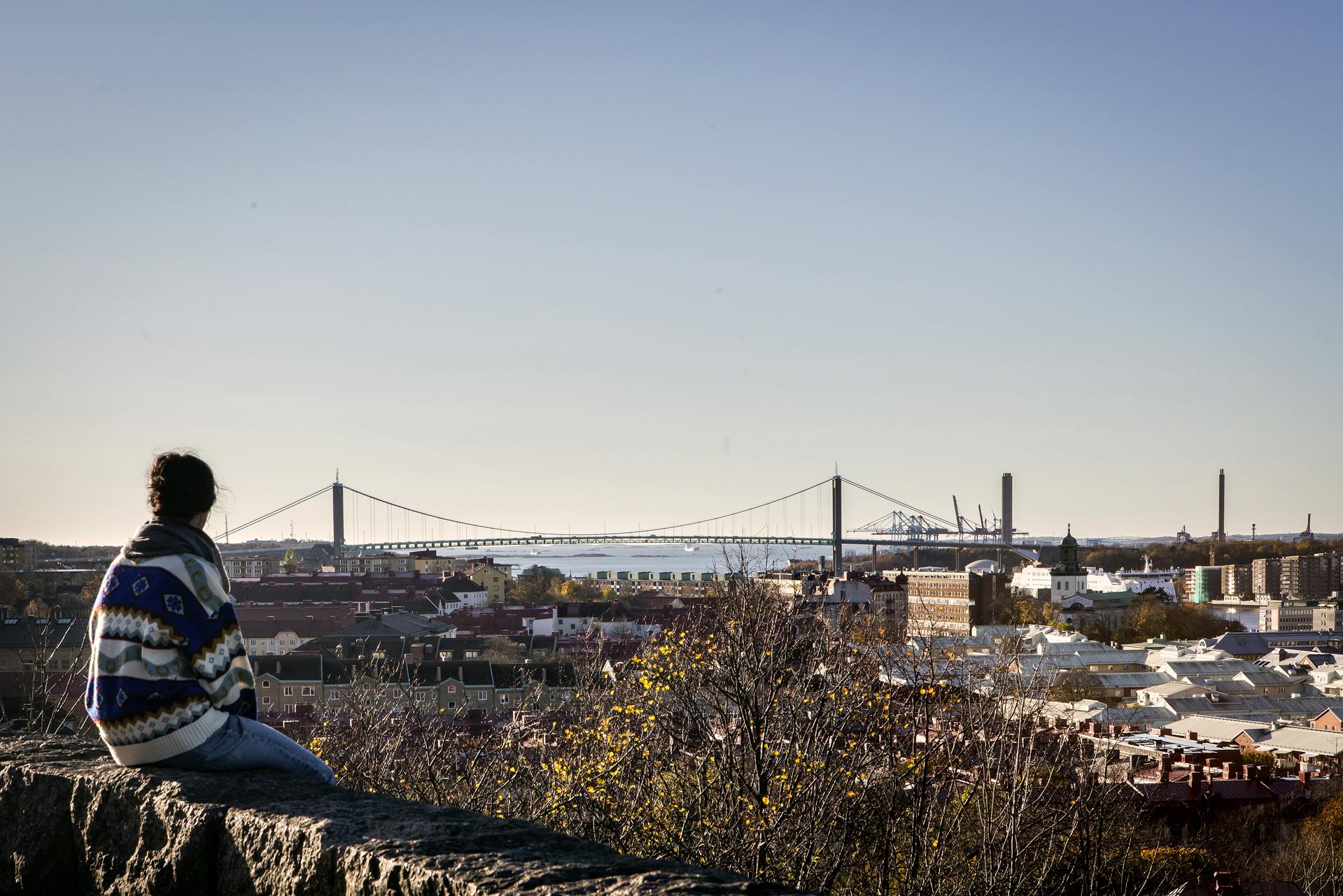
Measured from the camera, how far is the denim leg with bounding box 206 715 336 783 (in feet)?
5.51

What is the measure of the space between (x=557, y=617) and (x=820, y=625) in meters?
25.7

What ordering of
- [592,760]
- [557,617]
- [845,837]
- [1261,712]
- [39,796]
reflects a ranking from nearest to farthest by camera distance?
[39,796]
[845,837]
[592,760]
[1261,712]
[557,617]

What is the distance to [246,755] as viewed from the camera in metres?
1.69

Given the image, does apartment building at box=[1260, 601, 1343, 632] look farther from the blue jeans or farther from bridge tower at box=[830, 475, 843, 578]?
the blue jeans

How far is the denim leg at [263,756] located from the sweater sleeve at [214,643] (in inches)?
1.5

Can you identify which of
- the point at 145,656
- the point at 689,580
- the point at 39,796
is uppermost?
the point at 145,656

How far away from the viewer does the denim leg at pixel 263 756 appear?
1679 millimetres

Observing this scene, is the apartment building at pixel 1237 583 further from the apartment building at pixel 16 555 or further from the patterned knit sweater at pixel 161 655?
the patterned knit sweater at pixel 161 655

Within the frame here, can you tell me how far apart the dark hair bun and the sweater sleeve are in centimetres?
13

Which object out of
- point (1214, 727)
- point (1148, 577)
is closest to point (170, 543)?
point (1214, 727)

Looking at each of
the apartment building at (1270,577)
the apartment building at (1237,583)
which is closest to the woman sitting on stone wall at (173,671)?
the apartment building at (1270,577)

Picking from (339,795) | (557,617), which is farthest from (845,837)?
(557,617)

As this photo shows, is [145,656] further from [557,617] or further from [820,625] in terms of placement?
[557,617]

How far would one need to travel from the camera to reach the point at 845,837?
3.59m
